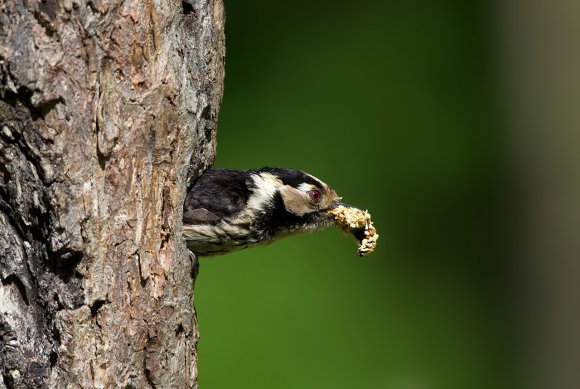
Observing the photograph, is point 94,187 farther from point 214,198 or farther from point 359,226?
point 359,226

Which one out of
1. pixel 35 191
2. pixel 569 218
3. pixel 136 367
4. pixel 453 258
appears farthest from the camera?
pixel 453 258

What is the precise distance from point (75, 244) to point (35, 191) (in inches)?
7.2

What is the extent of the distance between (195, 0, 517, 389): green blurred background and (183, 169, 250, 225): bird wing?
6.33 ft

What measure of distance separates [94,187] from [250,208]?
3.56 feet

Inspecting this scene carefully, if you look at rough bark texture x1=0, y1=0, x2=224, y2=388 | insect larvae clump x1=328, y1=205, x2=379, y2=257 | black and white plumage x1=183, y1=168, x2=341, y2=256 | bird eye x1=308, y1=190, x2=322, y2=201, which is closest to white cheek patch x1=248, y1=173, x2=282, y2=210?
black and white plumage x1=183, y1=168, x2=341, y2=256

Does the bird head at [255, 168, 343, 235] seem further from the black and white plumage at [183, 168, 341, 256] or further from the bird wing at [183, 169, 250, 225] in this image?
the bird wing at [183, 169, 250, 225]

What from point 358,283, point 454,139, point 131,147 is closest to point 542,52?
point 454,139

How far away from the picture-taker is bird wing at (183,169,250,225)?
319 cm

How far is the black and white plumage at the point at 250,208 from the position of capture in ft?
10.6

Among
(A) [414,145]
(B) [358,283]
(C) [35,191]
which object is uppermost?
(A) [414,145]

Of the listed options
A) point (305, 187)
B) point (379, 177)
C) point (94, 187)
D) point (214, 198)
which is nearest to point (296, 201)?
point (305, 187)

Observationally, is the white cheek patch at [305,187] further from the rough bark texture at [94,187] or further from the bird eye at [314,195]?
the rough bark texture at [94,187]

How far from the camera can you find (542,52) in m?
5.66

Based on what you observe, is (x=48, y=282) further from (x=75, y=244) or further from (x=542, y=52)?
(x=542, y=52)
